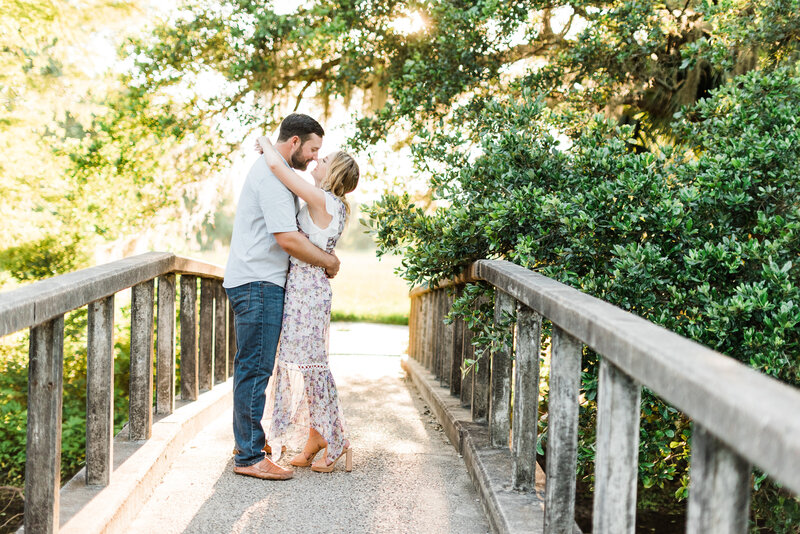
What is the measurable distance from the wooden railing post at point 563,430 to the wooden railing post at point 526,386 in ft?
1.52

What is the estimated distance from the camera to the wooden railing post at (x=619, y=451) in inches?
65.7

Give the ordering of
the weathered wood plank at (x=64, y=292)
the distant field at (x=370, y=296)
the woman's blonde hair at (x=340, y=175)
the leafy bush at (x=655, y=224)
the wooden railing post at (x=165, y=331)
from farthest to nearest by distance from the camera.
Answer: the distant field at (x=370, y=296) < the wooden railing post at (x=165, y=331) < the woman's blonde hair at (x=340, y=175) < the leafy bush at (x=655, y=224) < the weathered wood plank at (x=64, y=292)

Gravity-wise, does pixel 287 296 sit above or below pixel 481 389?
above

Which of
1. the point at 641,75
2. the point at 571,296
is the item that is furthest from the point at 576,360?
the point at 641,75

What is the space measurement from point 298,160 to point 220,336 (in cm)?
213

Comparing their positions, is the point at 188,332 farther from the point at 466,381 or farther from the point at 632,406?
the point at 632,406

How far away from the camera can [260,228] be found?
11.8 ft

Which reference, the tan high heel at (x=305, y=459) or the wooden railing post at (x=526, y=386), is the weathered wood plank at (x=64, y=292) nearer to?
the tan high heel at (x=305, y=459)

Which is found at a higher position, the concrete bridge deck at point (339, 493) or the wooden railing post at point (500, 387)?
the wooden railing post at point (500, 387)

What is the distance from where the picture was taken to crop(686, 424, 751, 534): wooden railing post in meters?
1.13

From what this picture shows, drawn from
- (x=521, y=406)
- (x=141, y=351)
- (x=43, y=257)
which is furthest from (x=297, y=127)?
(x=43, y=257)

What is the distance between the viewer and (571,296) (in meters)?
2.14

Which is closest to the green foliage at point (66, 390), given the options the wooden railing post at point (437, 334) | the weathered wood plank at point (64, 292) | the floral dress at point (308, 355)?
the wooden railing post at point (437, 334)

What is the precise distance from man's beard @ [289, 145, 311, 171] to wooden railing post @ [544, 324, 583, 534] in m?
1.84
